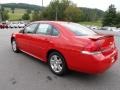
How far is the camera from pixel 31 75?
18.7ft

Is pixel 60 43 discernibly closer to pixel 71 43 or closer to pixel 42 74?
pixel 71 43

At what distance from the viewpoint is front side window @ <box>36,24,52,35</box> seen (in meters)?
6.18

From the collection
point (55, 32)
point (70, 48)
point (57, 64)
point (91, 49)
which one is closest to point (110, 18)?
point (55, 32)

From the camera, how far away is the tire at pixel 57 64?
5.56m

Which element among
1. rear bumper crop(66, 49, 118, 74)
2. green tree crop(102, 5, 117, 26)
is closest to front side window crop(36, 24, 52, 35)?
rear bumper crop(66, 49, 118, 74)

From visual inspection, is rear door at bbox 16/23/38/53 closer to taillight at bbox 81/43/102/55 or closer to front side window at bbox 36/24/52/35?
front side window at bbox 36/24/52/35

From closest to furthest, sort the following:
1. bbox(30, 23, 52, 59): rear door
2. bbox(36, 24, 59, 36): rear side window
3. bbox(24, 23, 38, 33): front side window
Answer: bbox(36, 24, 59, 36): rear side window < bbox(30, 23, 52, 59): rear door < bbox(24, 23, 38, 33): front side window

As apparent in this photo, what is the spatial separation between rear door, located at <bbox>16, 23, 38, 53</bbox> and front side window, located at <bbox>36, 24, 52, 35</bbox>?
0.31m

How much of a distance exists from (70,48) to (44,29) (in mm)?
1510

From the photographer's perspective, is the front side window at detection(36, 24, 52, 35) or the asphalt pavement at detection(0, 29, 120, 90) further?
the front side window at detection(36, 24, 52, 35)

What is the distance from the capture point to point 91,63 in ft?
16.0

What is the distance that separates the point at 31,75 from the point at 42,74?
1.03 ft

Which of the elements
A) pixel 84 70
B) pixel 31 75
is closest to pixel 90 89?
pixel 84 70

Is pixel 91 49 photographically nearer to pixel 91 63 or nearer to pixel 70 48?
pixel 91 63
